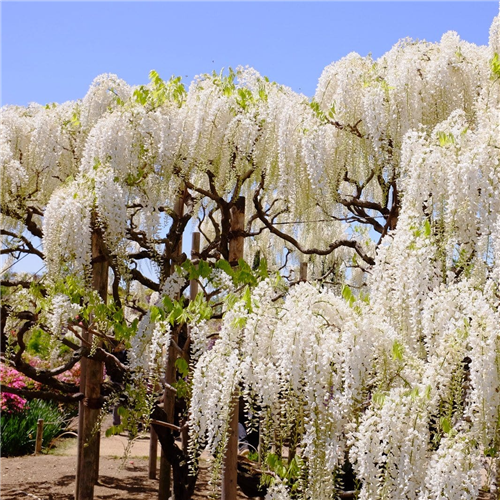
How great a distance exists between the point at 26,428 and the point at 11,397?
0.77 metres

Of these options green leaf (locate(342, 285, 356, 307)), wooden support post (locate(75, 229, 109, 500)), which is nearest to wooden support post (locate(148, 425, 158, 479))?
wooden support post (locate(75, 229, 109, 500))

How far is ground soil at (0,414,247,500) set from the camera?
633 cm

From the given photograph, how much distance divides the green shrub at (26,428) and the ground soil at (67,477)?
0.18 metres

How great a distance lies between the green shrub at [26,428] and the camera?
Answer: 8.05m

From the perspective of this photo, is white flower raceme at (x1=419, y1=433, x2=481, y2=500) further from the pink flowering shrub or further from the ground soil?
the pink flowering shrub

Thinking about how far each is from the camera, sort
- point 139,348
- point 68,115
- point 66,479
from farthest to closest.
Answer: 1. point 66,479
2. point 68,115
3. point 139,348

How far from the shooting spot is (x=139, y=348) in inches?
174

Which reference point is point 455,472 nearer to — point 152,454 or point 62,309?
point 62,309

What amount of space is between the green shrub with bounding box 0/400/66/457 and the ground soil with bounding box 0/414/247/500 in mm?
176

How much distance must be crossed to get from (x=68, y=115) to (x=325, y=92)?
2.52 meters

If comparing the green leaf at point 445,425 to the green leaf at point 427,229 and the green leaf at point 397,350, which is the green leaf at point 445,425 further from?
the green leaf at point 427,229

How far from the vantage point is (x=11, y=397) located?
352 inches

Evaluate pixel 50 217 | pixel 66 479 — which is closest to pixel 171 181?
pixel 50 217

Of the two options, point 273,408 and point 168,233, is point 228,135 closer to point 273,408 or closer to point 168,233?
point 168,233
